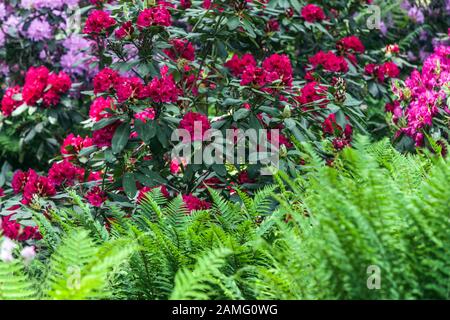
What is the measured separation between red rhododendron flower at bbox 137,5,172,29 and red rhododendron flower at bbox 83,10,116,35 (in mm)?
200

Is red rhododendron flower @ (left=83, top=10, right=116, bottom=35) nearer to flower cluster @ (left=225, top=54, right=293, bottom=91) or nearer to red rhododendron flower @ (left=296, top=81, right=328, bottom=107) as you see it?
flower cluster @ (left=225, top=54, right=293, bottom=91)

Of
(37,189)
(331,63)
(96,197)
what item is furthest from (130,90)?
(331,63)

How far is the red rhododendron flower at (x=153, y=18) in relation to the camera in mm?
3150

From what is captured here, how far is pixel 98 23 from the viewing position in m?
3.29

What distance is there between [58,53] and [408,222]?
14.0 ft

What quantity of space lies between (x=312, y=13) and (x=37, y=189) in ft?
6.44

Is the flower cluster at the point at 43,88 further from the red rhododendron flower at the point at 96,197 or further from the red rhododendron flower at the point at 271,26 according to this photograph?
the red rhododendron flower at the point at 271,26

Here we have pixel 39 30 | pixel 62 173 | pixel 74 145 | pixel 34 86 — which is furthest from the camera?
pixel 39 30

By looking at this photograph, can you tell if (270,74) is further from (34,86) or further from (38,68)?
(38,68)

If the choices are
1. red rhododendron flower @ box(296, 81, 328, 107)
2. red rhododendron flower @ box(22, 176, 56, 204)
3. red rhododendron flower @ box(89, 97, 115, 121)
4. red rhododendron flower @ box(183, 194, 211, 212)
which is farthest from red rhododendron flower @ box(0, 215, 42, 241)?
red rhododendron flower @ box(296, 81, 328, 107)

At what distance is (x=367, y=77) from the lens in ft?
14.3

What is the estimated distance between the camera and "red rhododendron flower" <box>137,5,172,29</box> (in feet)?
10.3

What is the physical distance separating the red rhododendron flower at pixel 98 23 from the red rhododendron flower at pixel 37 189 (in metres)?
0.73

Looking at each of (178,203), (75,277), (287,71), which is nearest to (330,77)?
(287,71)
